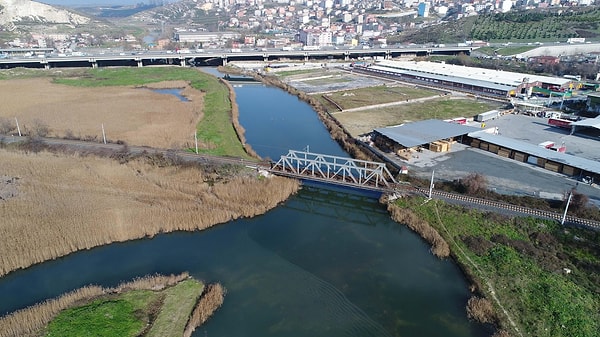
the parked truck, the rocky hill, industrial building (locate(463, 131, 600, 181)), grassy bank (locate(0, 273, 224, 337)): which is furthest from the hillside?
the rocky hill

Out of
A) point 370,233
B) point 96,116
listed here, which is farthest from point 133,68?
point 370,233

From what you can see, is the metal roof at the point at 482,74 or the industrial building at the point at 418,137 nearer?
the industrial building at the point at 418,137

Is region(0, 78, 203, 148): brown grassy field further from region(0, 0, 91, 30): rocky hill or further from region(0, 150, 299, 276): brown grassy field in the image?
region(0, 0, 91, 30): rocky hill

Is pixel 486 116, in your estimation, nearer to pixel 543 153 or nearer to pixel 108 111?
pixel 543 153

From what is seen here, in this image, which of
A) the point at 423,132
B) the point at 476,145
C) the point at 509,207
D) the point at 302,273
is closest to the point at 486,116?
the point at 476,145

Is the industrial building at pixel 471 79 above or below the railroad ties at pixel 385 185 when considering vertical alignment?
above

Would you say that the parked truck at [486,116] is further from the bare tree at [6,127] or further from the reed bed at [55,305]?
the bare tree at [6,127]

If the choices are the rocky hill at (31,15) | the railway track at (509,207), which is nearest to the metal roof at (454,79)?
the railway track at (509,207)
